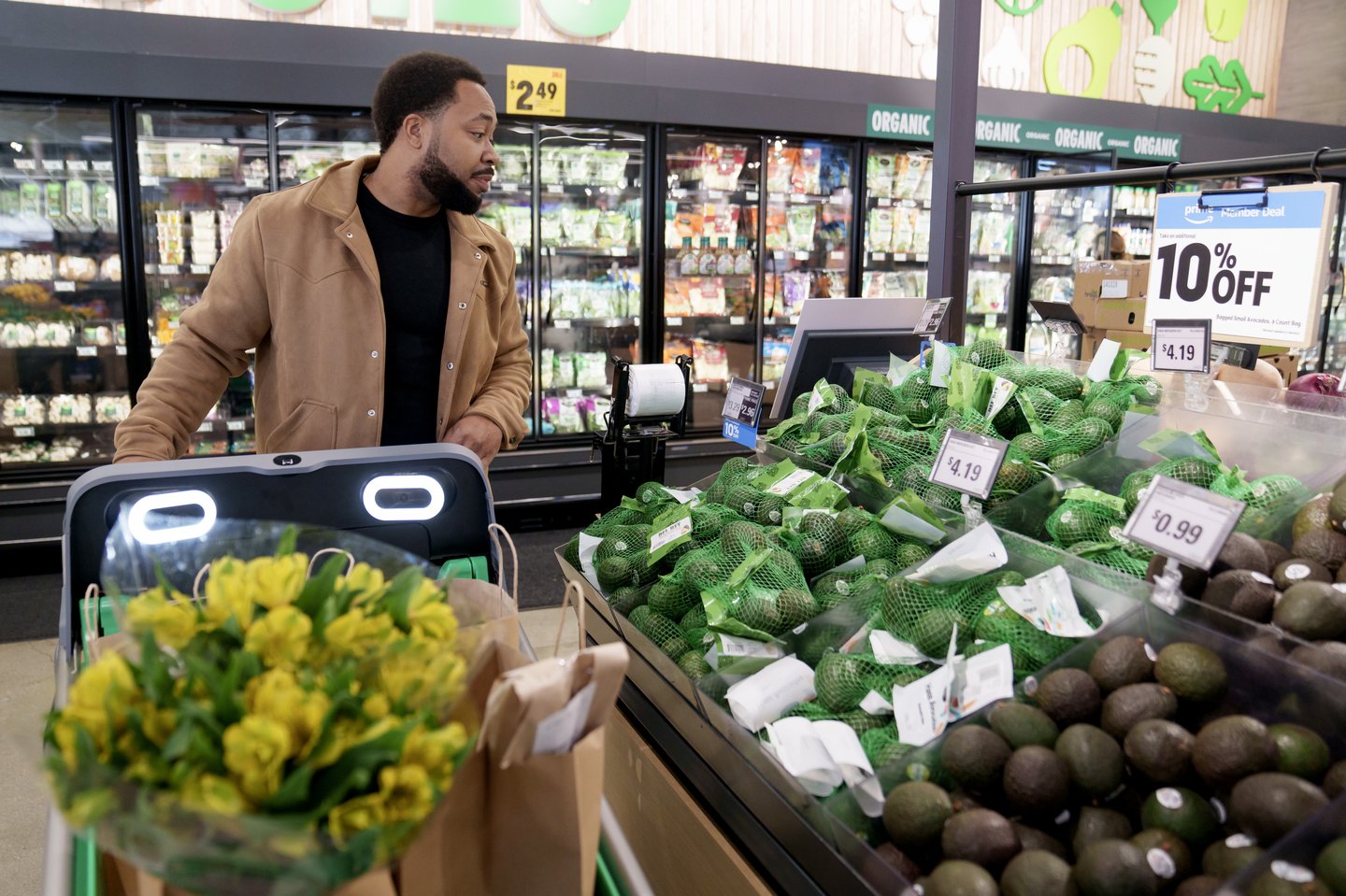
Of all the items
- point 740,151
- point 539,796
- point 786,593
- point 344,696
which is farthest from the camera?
point 740,151

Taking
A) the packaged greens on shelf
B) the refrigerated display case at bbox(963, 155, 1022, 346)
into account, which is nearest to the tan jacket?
the packaged greens on shelf

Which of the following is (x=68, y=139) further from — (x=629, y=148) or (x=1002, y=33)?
(x=1002, y=33)

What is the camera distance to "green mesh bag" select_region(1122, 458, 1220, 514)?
5.32 ft

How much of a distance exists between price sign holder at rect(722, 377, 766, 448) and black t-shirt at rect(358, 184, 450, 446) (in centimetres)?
76

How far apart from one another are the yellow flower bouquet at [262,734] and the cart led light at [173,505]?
484mm

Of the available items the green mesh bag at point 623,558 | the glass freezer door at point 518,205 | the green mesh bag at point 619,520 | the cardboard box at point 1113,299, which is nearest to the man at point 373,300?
the green mesh bag at point 619,520

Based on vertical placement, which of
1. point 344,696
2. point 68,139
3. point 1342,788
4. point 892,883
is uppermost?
point 68,139

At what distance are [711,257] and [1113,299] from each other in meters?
2.17

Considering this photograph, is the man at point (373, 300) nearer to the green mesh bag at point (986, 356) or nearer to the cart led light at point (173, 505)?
the cart led light at point (173, 505)

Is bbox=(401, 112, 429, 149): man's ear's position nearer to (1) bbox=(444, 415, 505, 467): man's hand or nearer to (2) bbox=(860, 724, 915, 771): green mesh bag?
(1) bbox=(444, 415, 505, 467): man's hand

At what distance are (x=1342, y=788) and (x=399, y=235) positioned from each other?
213 cm

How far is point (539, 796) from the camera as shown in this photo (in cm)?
87

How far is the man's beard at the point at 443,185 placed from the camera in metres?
2.29

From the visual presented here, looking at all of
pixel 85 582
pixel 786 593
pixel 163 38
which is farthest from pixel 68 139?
pixel 786 593
